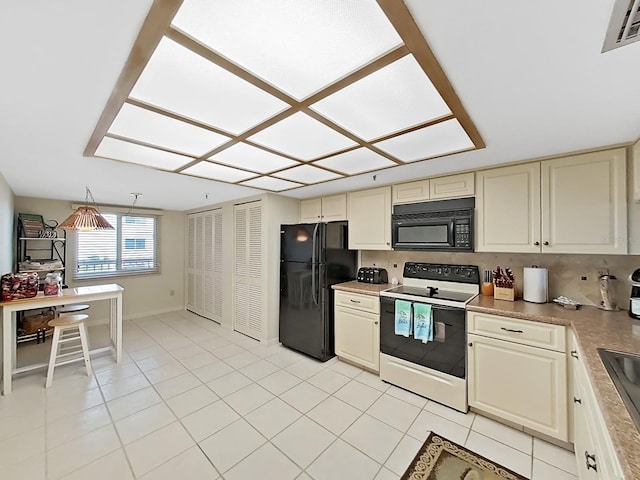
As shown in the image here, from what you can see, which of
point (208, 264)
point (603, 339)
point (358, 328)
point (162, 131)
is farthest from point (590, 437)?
point (208, 264)

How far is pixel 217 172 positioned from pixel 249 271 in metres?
1.78

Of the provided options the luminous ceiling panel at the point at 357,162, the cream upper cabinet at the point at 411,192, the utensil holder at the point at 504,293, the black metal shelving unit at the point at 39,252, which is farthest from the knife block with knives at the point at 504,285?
the black metal shelving unit at the point at 39,252

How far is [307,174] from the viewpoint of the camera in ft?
8.58

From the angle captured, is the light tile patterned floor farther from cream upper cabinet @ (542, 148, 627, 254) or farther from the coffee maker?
cream upper cabinet @ (542, 148, 627, 254)

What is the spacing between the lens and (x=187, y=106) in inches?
52.6

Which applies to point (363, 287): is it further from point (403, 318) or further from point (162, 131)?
point (162, 131)

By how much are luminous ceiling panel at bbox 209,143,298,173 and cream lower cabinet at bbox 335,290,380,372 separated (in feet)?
5.51

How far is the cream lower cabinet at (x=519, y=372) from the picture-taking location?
71.7 inches

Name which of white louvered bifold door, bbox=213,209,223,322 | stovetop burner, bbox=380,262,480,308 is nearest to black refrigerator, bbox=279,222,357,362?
stovetop burner, bbox=380,262,480,308

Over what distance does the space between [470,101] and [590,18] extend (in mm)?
500

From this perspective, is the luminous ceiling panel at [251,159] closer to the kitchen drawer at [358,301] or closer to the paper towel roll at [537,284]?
the kitchen drawer at [358,301]

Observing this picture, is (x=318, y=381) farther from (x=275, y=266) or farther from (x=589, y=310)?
(x=589, y=310)

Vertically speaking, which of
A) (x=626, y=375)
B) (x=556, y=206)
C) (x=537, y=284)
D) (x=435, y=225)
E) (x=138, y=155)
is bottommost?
(x=626, y=375)

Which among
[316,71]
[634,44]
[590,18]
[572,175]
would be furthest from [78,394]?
[572,175]
